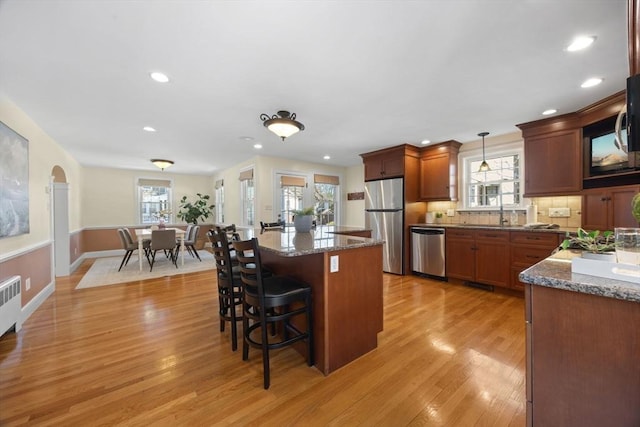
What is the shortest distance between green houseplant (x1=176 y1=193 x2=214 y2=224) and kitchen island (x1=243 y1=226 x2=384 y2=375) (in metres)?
6.39

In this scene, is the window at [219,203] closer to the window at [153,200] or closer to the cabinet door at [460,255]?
the window at [153,200]

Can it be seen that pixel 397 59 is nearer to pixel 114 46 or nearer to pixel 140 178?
pixel 114 46

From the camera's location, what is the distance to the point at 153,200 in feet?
25.5

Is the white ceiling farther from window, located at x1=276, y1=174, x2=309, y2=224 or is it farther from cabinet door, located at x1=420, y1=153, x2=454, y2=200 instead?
window, located at x1=276, y1=174, x2=309, y2=224

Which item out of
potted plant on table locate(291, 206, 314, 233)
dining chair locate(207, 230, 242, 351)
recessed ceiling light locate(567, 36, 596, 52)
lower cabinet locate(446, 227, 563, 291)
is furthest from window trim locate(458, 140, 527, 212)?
dining chair locate(207, 230, 242, 351)

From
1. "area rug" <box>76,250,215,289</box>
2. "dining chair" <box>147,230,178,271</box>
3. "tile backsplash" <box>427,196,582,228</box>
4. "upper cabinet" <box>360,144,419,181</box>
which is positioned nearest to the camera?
"tile backsplash" <box>427,196,582,228</box>

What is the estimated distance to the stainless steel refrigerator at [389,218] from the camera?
4762 millimetres

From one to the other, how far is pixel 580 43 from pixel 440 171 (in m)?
A: 2.81

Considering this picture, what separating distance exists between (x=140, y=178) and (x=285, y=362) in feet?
25.2

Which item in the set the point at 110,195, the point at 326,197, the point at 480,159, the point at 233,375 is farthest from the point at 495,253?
the point at 110,195

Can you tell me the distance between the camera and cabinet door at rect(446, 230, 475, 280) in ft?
12.9

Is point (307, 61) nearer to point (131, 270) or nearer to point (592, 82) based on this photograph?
point (592, 82)

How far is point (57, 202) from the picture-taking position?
462 cm

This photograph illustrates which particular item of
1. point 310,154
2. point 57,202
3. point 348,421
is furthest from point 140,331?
point 310,154
